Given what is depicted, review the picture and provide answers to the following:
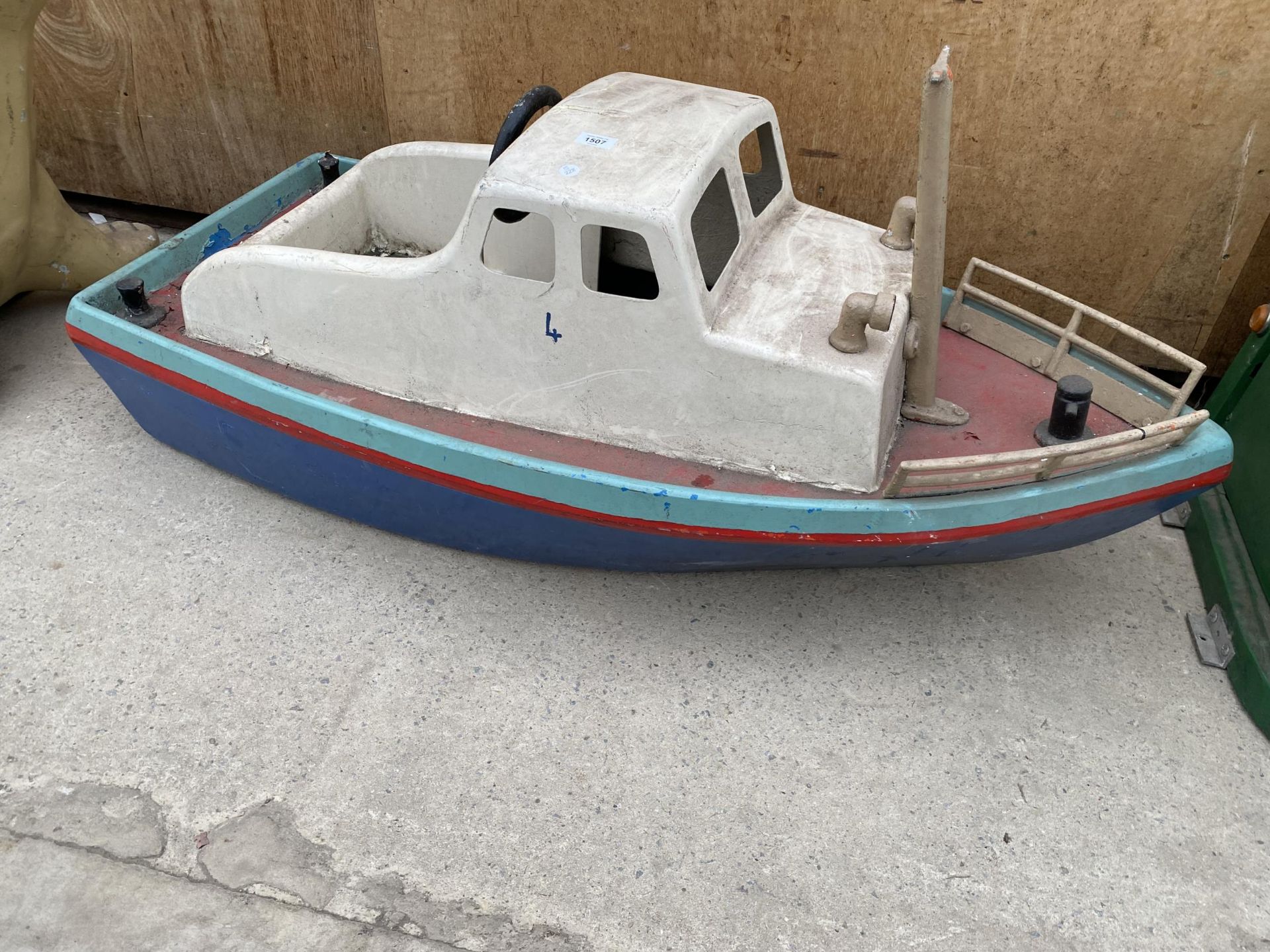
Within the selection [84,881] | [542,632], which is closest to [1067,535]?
[542,632]

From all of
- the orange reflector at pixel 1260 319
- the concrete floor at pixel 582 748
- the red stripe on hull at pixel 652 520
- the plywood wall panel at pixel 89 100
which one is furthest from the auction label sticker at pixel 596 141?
the plywood wall panel at pixel 89 100

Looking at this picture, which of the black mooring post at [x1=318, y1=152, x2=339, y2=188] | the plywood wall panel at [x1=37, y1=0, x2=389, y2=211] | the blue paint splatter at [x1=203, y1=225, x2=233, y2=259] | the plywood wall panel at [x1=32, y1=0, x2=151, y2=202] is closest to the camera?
the blue paint splatter at [x1=203, y1=225, x2=233, y2=259]

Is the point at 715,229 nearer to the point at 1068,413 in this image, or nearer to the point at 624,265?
the point at 624,265

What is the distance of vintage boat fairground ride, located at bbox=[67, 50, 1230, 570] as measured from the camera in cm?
303

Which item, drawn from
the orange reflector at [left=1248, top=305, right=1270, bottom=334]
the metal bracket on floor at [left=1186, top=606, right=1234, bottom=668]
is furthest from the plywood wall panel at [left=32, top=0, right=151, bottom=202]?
the metal bracket on floor at [left=1186, top=606, right=1234, bottom=668]

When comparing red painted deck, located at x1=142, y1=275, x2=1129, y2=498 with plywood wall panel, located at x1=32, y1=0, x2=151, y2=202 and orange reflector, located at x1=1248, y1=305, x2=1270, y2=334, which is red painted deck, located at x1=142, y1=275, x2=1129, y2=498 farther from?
plywood wall panel, located at x1=32, y1=0, x2=151, y2=202

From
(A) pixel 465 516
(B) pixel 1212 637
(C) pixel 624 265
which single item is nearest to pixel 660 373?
(C) pixel 624 265

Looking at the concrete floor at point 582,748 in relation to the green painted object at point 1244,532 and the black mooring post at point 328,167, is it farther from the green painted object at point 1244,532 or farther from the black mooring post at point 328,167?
the black mooring post at point 328,167

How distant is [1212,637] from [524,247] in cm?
290

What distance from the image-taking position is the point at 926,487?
3041mm

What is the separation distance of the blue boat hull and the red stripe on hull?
0.02m

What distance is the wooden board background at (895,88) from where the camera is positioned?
3996 mm

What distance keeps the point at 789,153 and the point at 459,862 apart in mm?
3335

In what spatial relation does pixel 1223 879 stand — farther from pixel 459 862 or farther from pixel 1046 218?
pixel 1046 218
